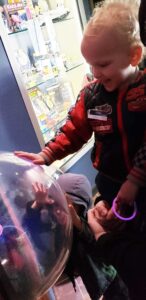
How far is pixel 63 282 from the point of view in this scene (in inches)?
73.8

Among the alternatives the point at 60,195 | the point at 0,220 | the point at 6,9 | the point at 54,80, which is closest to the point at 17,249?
the point at 0,220

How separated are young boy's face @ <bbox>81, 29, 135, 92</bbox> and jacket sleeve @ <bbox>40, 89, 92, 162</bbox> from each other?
6.0 inches

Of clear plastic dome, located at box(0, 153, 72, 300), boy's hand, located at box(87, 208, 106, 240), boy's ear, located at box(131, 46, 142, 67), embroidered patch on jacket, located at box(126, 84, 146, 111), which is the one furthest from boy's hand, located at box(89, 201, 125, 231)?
boy's ear, located at box(131, 46, 142, 67)

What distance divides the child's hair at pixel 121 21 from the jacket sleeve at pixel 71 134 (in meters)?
0.23

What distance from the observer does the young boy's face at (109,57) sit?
0.89 metres

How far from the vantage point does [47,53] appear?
6.85ft

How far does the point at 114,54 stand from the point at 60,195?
397 millimetres

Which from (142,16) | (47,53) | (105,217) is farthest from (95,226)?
(47,53)

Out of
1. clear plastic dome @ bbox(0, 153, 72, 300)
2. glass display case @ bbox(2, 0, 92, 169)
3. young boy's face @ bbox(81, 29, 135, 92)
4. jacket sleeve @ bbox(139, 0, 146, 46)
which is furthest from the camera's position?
glass display case @ bbox(2, 0, 92, 169)

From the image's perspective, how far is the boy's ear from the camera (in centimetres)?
92

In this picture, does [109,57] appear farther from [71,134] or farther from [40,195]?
[40,195]

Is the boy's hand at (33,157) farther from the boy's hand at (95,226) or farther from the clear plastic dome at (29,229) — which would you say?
the boy's hand at (95,226)

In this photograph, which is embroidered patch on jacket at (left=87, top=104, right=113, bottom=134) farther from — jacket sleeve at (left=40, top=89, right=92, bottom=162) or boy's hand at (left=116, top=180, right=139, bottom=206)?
boy's hand at (left=116, top=180, right=139, bottom=206)

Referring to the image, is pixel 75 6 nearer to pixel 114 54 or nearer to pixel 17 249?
pixel 114 54
